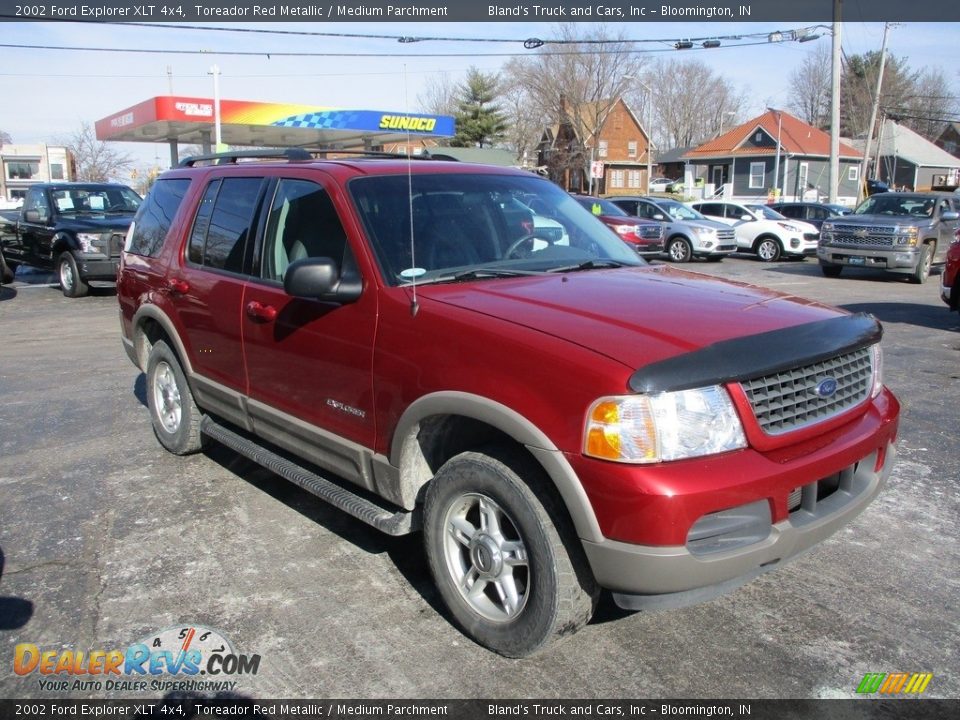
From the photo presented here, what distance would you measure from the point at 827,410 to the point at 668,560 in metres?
0.97

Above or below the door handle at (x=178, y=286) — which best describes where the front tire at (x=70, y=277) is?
below

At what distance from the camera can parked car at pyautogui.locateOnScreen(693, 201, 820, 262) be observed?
22.3 meters

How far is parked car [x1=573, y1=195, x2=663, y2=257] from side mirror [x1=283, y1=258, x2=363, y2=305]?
54.6 ft

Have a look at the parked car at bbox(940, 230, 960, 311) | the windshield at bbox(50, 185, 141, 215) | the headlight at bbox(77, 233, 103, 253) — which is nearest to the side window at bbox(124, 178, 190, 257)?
the headlight at bbox(77, 233, 103, 253)

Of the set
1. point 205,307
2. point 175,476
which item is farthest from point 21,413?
point 205,307

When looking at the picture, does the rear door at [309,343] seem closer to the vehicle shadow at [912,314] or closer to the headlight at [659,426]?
the headlight at [659,426]

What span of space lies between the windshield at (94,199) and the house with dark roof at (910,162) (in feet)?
202

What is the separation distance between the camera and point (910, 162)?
64750 mm

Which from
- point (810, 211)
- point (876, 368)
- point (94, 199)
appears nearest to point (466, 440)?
point (876, 368)

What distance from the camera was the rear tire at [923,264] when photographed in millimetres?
16609

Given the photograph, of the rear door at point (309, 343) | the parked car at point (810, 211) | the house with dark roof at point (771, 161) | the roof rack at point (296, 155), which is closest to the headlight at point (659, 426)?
the rear door at point (309, 343)

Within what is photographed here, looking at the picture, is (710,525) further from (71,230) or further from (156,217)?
(71,230)

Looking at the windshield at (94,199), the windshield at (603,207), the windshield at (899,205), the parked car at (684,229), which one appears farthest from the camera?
the parked car at (684,229)

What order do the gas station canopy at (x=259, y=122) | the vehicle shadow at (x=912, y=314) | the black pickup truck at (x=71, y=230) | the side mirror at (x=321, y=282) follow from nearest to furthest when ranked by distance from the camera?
1. the side mirror at (x=321, y=282)
2. the vehicle shadow at (x=912, y=314)
3. the black pickup truck at (x=71, y=230)
4. the gas station canopy at (x=259, y=122)
